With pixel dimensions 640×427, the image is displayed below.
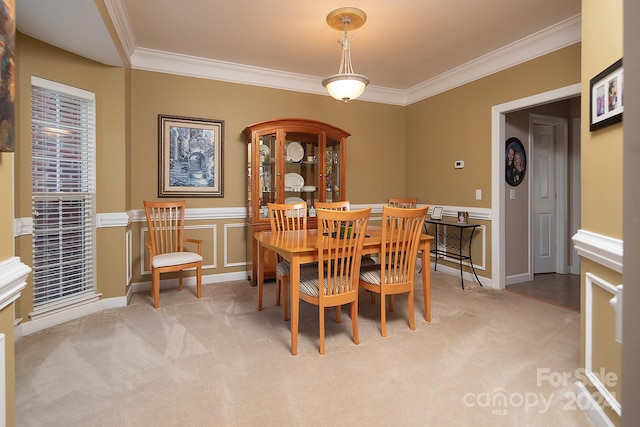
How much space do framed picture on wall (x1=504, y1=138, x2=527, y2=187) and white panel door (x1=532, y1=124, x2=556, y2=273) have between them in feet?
1.18

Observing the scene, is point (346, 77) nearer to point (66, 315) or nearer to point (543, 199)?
point (66, 315)

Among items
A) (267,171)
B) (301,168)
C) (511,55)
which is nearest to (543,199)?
(511,55)

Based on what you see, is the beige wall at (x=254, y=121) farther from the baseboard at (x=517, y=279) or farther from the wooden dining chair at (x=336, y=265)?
the wooden dining chair at (x=336, y=265)

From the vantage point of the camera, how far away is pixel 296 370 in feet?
6.72

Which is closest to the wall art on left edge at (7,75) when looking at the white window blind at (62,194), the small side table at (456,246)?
the white window blind at (62,194)

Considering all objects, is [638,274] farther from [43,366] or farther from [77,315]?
[77,315]

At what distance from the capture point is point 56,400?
176 cm

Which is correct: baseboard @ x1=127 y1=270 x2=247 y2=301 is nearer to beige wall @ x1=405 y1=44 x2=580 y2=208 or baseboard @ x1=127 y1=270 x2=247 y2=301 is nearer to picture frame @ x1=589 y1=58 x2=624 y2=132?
beige wall @ x1=405 y1=44 x2=580 y2=208

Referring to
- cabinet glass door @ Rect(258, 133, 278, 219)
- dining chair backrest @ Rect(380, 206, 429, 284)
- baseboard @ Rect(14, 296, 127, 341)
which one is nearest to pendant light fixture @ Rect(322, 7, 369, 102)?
dining chair backrest @ Rect(380, 206, 429, 284)

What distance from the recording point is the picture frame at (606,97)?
136cm

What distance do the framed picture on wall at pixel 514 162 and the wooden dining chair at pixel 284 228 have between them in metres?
2.50

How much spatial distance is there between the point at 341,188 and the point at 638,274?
3.90 m

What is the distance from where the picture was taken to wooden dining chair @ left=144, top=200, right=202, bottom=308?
3.19 metres

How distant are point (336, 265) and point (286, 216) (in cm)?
124
